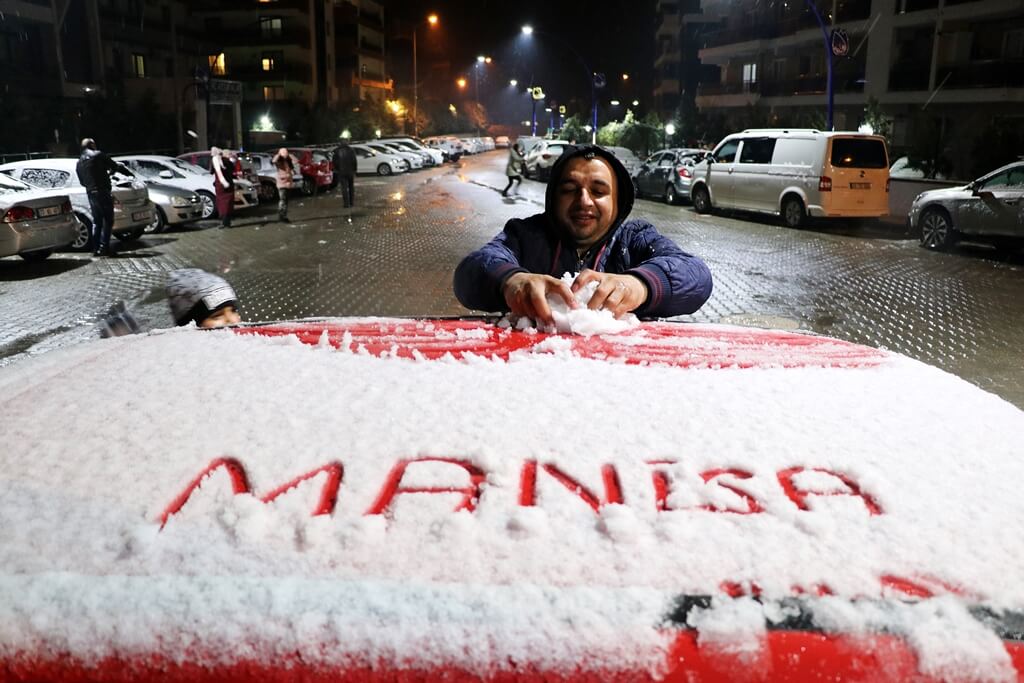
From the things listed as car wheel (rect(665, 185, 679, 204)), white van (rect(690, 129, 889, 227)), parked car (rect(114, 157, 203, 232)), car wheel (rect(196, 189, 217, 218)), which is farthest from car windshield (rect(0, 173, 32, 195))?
car wheel (rect(665, 185, 679, 204))

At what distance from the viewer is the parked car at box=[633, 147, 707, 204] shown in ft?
74.5

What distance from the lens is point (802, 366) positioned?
188 centimetres

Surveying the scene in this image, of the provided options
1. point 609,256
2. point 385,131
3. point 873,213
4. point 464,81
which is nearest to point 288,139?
point 385,131

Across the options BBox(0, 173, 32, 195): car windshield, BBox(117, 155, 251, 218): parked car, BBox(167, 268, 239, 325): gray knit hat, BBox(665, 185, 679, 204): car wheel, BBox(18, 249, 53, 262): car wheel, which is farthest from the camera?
BBox(665, 185, 679, 204): car wheel

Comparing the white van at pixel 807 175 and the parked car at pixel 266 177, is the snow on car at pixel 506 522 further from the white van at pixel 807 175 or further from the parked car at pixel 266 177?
the parked car at pixel 266 177

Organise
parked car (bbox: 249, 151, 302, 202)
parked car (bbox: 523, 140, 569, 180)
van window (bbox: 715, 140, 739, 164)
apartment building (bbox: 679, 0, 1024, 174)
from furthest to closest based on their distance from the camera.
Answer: parked car (bbox: 523, 140, 569, 180)
apartment building (bbox: 679, 0, 1024, 174)
parked car (bbox: 249, 151, 302, 202)
van window (bbox: 715, 140, 739, 164)

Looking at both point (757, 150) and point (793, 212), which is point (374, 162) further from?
point (793, 212)

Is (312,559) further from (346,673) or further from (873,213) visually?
(873,213)

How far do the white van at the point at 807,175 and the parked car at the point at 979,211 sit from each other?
1920 mm

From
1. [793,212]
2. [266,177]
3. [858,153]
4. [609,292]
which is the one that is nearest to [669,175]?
[793,212]

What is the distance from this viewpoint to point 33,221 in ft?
38.6

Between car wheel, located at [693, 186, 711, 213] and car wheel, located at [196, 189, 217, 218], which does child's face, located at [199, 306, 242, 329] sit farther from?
car wheel, located at [693, 186, 711, 213]

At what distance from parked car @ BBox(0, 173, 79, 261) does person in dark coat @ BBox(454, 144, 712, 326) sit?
419 inches

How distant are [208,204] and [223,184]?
1.53 meters
